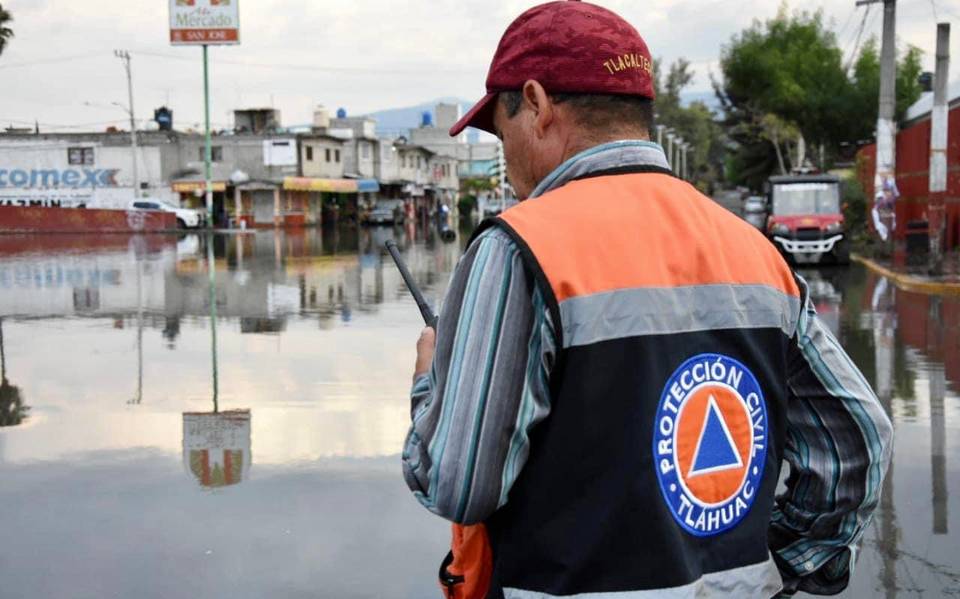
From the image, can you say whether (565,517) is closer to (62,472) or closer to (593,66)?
(593,66)

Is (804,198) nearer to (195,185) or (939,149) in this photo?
(939,149)

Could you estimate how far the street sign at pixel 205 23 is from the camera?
56938mm

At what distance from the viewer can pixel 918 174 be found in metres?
30.6

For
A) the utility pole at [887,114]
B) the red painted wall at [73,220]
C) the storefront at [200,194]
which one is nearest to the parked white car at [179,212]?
the red painted wall at [73,220]

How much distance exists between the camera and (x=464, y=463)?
174cm

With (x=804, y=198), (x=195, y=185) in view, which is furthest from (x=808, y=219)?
(x=195, y=185)

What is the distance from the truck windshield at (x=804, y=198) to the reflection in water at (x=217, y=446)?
20.3 metres

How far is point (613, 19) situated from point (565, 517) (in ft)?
2.75

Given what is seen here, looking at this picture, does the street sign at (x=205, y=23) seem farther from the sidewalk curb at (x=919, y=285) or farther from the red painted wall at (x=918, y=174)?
the sidewalk curb at (x=919, y=285)

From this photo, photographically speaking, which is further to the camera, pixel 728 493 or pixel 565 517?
pixel 728 493

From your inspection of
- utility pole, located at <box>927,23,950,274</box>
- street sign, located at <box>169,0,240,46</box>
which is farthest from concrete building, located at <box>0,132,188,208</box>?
utility pole, located at <box>927,23,950,274</box>

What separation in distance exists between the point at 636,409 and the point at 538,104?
561mm

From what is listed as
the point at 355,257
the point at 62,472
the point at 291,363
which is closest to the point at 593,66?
the point at 62,472

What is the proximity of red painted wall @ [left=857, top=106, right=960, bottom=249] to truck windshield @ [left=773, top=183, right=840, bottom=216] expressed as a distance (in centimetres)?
266
